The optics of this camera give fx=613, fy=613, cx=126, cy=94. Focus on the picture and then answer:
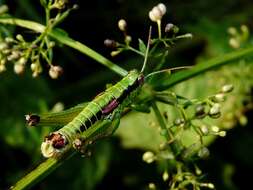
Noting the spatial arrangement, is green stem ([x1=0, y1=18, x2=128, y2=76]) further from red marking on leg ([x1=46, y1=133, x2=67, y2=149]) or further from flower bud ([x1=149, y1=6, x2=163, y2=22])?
red marking on leg ([x1=46, y1=133, x2=67, y2=149])

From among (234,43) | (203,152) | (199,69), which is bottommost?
(203,152)

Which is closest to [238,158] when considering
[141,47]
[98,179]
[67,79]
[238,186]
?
[238,186]

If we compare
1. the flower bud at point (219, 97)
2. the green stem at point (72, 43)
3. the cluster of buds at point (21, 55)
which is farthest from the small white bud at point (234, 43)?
the cluster of buds at point (21, 55)

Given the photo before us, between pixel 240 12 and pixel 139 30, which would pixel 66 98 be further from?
pixel 240 12

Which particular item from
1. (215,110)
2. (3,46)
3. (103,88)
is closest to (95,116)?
(215,110)

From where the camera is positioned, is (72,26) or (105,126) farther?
(72,26)

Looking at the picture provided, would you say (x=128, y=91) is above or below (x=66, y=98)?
below

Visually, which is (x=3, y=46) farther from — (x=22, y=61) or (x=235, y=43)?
(x=235, y=43)

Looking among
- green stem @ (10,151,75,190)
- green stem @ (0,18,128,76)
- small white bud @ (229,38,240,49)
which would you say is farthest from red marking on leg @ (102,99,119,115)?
small white bud @ (229,38,240,49)

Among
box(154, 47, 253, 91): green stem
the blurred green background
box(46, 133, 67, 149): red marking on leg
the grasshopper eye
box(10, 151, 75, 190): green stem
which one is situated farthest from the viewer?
the blurred green background
